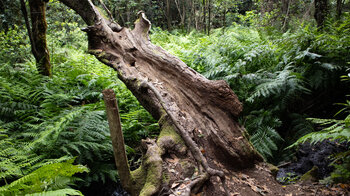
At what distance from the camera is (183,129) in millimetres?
2215

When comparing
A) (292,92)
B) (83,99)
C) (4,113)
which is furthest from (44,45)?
(292,92)

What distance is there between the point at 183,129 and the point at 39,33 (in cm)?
458

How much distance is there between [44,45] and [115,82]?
1863mm

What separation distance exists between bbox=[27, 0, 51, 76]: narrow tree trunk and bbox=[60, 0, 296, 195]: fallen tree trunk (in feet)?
5.94

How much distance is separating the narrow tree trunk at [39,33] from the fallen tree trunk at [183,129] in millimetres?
1809

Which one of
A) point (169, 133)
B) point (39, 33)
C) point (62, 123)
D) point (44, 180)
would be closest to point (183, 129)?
point (169, 133)

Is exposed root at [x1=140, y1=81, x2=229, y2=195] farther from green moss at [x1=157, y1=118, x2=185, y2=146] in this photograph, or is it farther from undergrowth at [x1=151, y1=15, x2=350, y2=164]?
undergrowth at [x1=151, y1=15, x2=350, y2=164]

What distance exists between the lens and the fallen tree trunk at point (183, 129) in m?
1.87

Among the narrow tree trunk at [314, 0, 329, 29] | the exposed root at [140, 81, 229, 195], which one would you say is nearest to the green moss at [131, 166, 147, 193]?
the exposed root at [140, 81, 229, 195]

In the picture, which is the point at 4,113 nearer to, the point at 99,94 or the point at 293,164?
the point at 99,94

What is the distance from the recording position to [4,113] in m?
3.70

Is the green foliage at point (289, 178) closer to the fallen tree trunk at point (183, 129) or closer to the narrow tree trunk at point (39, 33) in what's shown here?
the fallen tree trunk at point (183, 129)

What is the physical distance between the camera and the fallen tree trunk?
187 cm

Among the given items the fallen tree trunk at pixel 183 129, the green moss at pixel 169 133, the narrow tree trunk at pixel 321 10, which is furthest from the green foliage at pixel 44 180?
the narrow tree trunk at pixel 321 10
